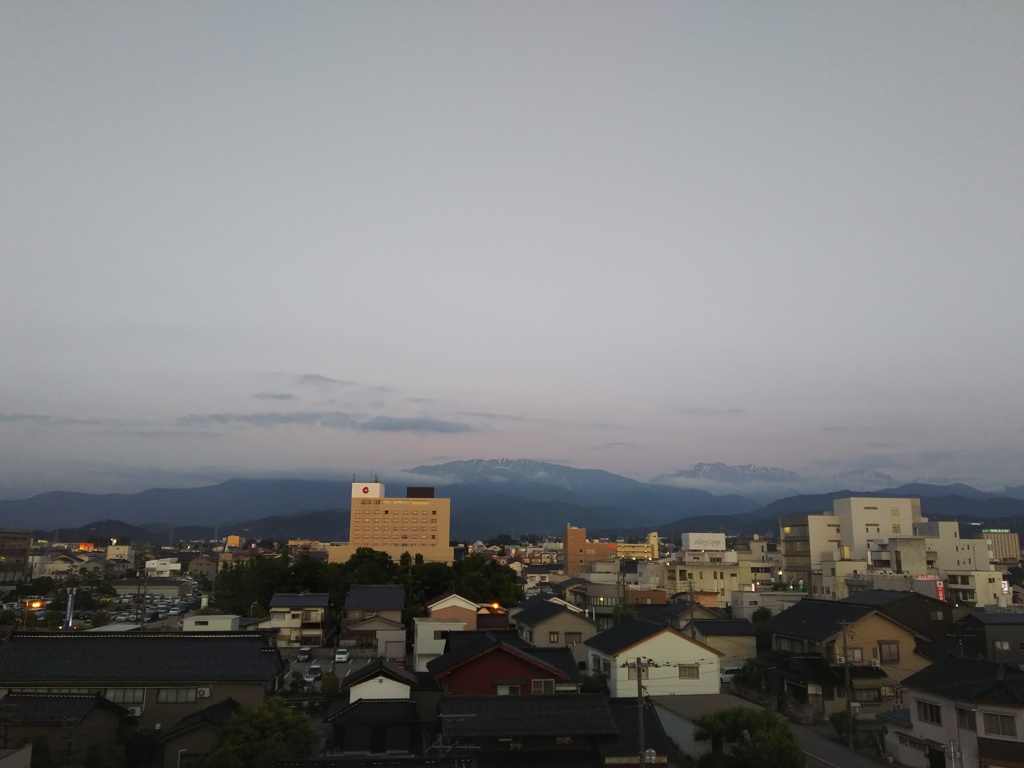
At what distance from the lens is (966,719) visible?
1764cm

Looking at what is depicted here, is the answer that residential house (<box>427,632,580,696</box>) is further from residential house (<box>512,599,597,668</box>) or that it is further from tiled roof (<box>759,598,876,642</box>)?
tiled roof (<box>759,598,876,642</box>)

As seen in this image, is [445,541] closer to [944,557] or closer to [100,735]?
[944,557]

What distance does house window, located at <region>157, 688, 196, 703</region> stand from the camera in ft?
65.9

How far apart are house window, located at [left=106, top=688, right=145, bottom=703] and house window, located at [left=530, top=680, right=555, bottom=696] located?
10779mm

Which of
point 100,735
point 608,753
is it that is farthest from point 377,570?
point 608,753

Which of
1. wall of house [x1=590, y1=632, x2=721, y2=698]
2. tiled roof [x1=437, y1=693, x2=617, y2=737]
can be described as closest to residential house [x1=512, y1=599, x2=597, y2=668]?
wall of house [x1=590, y1=632, x2=721, y2=698]

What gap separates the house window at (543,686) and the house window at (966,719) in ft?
34.0

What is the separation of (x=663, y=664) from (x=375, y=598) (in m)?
19.5

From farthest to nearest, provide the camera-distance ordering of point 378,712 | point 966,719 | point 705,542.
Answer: point 705,542
point 378,712
point 966,719

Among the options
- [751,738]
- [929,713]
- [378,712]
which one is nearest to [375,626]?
[378,712]

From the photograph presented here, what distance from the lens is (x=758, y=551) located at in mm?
80875

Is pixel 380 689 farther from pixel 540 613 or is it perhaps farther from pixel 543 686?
pixel 540 613

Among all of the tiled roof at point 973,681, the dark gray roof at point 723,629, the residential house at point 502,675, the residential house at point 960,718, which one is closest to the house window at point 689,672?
the residential house at point 502,675

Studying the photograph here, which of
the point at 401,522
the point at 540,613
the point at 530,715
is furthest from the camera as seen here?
the point at 401,522
